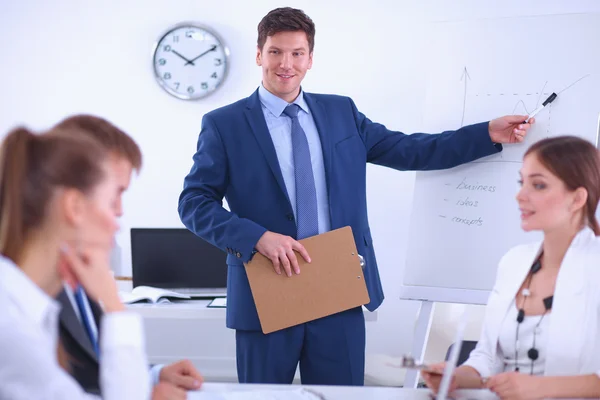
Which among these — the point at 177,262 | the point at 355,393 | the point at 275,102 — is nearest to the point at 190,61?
the point at 177,262

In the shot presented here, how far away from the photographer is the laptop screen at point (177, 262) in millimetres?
3299

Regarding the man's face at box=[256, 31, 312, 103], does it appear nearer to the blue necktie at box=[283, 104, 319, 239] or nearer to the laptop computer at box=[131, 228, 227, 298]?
the blue necktie at box=[283, 104, 319, 239]

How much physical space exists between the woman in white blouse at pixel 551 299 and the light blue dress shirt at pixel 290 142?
76 cm

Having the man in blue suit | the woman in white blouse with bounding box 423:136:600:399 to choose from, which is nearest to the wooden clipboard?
the man in blue suit

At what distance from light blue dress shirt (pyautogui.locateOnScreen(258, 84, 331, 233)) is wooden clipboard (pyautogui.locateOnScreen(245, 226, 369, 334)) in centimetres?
12

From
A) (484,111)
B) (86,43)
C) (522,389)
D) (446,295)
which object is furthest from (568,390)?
(86,43)

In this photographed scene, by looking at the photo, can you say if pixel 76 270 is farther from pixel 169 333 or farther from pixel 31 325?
pixel 169 333

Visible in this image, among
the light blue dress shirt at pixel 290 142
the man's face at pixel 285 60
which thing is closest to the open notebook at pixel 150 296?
the light blue dress shirt at pixel 290 142

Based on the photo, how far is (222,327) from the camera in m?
4.33

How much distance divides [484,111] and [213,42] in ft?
6.80

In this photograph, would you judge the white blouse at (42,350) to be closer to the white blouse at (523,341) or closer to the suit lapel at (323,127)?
the white blouse at (523,341)

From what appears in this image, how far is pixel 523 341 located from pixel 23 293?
1.03 meters

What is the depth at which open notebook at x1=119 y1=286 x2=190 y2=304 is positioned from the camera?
10.1 ft

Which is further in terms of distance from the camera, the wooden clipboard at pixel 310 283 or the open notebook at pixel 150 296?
the open notebook at pixel 150 296
